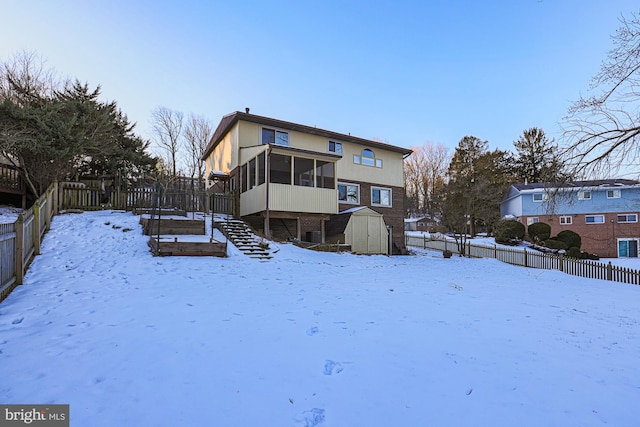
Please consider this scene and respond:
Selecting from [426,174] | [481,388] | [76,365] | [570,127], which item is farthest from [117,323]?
[426,174]

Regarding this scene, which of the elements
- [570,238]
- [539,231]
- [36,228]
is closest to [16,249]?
[36,228]

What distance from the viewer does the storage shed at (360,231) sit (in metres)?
16.9

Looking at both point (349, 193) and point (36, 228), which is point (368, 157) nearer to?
point (349, 193)

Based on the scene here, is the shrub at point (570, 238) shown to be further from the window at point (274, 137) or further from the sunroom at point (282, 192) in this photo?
the window at point (274, 137)

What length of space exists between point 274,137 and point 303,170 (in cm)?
257

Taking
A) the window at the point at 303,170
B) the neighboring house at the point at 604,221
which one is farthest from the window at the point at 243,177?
the neighboring house at the point at 604,221

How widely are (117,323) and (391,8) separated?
504 inches

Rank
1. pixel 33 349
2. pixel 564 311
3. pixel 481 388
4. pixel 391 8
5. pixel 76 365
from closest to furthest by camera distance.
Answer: pixel 481 388 → pixel 76 365 → pixel 33 349 → pixel 564 311 → pixel 391 8

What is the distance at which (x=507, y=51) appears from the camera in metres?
13.5

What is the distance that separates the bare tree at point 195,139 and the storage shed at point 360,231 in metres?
22.4

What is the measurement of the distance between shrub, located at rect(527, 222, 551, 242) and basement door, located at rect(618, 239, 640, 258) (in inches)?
250

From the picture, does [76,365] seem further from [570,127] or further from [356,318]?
[570,127]

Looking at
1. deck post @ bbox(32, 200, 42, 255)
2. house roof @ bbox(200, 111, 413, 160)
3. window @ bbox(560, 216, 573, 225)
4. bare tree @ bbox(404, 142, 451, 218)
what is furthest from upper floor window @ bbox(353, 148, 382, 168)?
bare tree @ bbox(404, 142, 451, 218)

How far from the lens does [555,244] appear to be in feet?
90.9
